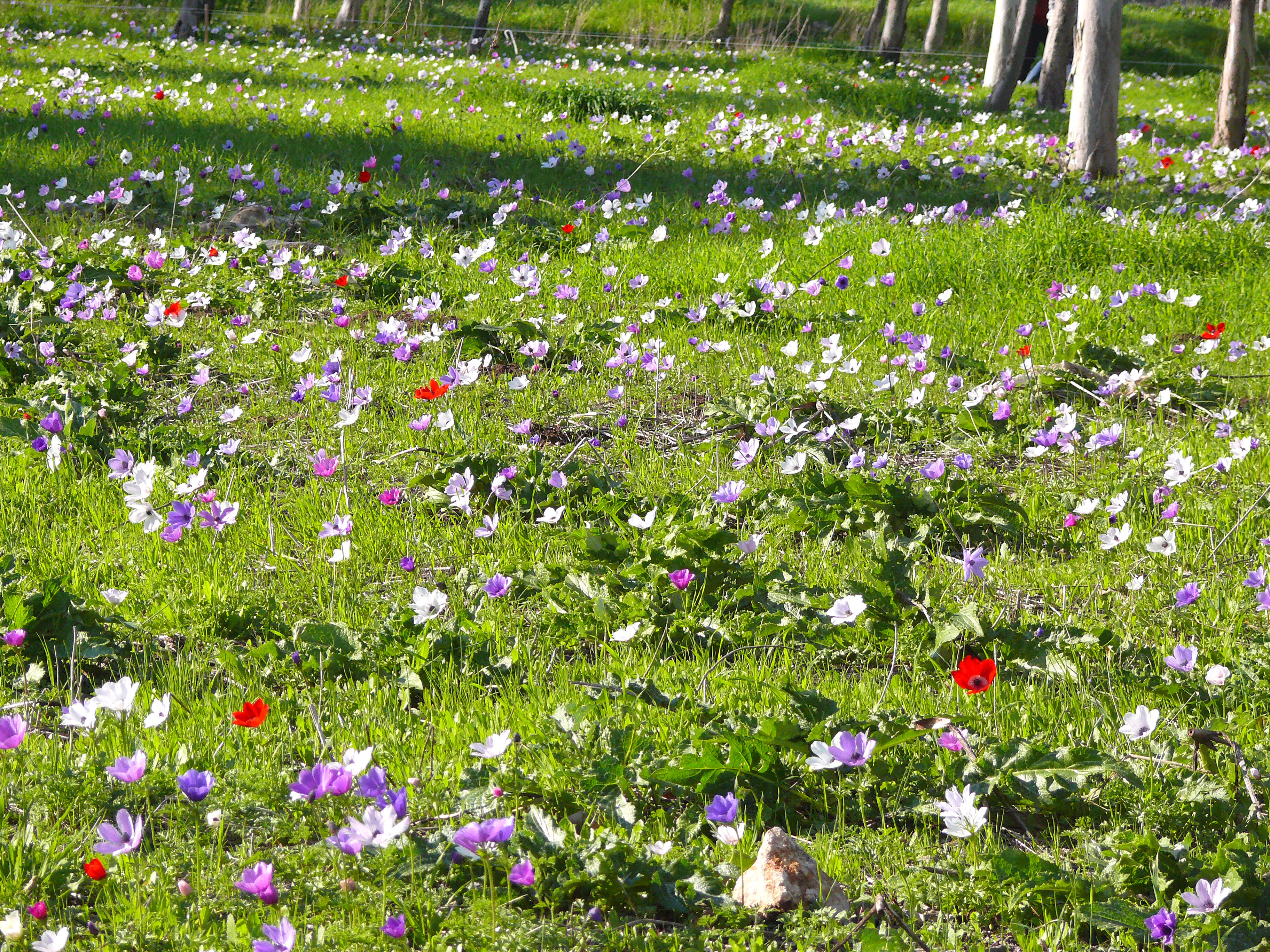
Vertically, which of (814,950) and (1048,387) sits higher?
(1048,387)

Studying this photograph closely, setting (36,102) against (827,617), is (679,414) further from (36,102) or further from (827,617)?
(36,102)

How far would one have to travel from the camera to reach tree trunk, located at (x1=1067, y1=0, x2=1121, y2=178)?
25.4 ft

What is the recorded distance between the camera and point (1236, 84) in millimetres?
9164

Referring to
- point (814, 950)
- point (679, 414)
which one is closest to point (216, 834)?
point (814, 950)

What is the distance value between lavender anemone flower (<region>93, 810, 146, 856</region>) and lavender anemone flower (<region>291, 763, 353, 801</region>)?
22 cm

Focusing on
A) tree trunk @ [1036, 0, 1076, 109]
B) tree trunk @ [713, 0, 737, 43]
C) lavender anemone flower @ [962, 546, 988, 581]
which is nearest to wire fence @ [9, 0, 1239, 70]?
tree trunk @ [713, 0, 737, 43]

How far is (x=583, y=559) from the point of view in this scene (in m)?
2.78

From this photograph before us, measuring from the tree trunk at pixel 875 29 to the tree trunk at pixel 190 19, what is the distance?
12.0 m

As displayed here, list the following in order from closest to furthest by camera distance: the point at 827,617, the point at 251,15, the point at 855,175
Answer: the point at 827,617 < the point at 855,175 < the point at 251,15

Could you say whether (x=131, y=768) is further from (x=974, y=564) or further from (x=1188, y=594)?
(x=1188, y=594)

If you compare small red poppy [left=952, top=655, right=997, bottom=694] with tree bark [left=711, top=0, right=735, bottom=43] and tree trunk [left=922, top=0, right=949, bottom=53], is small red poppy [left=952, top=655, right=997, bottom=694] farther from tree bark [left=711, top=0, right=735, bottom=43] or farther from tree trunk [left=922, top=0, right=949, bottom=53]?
tree trunk [left=922, top=0, right=949, bottom=53]

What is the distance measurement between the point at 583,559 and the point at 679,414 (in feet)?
4.45

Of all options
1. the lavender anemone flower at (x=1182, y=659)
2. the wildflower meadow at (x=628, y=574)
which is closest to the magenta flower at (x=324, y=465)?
the wildflower meadow at (x=628, y=574)

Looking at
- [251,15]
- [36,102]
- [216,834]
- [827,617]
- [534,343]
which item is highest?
[251,15]
